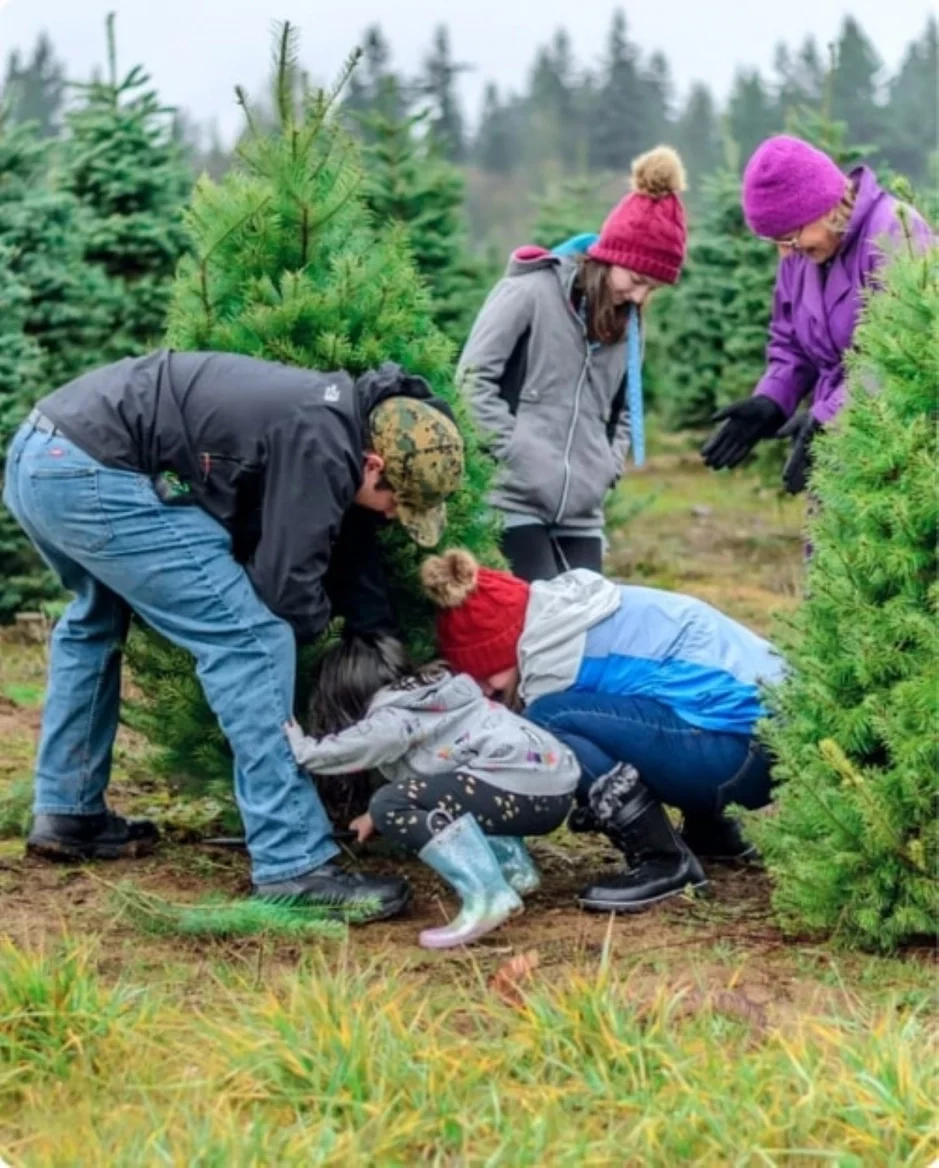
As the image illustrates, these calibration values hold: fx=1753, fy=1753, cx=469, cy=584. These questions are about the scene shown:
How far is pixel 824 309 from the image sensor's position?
5664 mm

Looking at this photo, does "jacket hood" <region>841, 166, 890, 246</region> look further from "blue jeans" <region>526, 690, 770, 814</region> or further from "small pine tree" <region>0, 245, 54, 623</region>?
"small pine tree" <region>0, 245, 54, 623</region>

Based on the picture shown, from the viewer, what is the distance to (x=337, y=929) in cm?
421

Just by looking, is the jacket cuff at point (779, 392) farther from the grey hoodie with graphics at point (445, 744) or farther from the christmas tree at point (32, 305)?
the christmas tree at point (32, 305)

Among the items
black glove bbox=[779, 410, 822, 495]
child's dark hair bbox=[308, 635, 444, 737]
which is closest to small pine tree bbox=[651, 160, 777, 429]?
black glove bbox=[779, 410, 822, 495]

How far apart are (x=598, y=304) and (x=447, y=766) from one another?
6.05 feet

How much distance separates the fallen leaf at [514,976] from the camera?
3.71 meters

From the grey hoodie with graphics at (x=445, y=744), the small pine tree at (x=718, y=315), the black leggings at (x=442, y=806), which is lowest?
the small pine tree at (x=718, y=315)

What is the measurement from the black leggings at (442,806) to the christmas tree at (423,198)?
7982 millimetres

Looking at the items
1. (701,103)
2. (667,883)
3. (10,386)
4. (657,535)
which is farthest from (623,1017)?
(701,103)

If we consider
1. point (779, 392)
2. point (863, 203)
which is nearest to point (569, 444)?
point (779, 392)

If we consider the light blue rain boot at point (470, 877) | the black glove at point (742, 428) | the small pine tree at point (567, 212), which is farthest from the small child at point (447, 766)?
the small pine tree at point (567, 212)

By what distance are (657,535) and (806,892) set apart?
25.4 ft

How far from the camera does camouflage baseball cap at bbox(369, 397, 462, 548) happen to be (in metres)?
4.21

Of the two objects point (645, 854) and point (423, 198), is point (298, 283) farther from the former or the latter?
point (423, 198)
